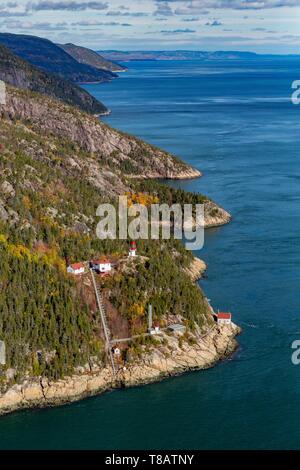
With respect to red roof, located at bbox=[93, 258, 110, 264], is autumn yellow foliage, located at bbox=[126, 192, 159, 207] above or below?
below

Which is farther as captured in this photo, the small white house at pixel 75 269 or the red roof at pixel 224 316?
the small white house at pixel 75 269

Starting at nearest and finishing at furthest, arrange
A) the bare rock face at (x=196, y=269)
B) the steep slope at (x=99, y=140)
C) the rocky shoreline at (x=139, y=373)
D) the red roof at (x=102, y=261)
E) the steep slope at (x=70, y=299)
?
the rocky shoreline at (x=139, y=373) → the steep slope at (x=70, y=299) → the red roof at (x=102, y=261) → the bare rock face at (x=196, y=269) → the steep slope at (x=99, y=140)

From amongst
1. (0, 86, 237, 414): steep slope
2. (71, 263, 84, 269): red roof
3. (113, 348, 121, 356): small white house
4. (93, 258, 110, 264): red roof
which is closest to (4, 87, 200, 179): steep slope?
(0, 86, 237, 414): steep slope

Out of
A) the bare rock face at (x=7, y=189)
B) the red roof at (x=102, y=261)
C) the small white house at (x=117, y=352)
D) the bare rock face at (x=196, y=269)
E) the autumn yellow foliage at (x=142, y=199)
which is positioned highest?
the bare rock face at (x=7, y=189)

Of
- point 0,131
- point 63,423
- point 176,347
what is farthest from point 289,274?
point 0,131

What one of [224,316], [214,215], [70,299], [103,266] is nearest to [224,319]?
[224,316]

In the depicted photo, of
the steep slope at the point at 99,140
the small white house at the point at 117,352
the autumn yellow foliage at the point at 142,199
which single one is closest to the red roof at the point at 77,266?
the small white house at the point at 117,352

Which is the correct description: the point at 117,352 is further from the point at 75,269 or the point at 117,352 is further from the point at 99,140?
the point at 99,140

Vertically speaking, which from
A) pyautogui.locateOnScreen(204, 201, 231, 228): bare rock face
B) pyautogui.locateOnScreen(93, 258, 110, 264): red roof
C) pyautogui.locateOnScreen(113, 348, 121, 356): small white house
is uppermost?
pyautogui.locateOnScreen(93, 258, 110, 264): red roof

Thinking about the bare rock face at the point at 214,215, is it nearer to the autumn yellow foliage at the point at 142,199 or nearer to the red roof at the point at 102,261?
the autumn yellow foliage at the point at 142,199

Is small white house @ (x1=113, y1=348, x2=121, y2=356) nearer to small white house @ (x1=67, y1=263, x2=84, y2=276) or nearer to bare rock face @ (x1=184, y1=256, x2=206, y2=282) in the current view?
small white house @ (x1=67, y1=263, x2=84, y2=276)
